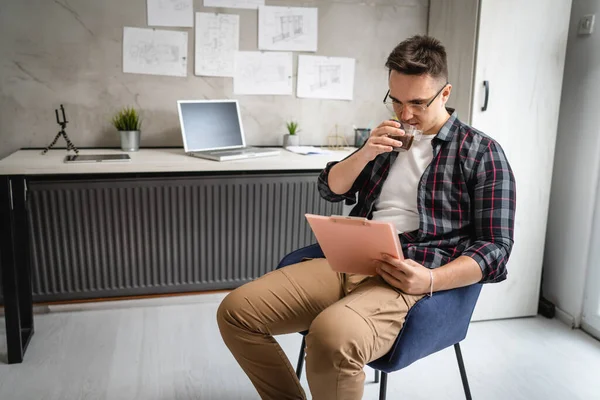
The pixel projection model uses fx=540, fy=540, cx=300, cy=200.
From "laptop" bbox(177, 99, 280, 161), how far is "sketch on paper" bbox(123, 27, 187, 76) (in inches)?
9.8

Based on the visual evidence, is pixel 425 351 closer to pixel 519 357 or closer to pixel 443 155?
pixel 443 155

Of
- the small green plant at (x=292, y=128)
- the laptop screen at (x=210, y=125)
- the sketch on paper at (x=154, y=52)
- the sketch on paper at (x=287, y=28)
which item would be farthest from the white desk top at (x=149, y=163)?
the sketch on paper at (x=287, y=28)

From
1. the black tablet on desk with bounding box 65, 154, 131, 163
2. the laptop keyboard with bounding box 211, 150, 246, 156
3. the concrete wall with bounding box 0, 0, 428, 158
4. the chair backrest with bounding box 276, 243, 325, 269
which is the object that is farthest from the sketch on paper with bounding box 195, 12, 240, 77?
the chair backrest with bounding box 276, 243, 325, 269

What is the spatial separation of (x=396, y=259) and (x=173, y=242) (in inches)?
60.2

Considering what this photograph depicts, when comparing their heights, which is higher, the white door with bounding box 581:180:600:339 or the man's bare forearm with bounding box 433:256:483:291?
the man's bare forearm with bounding box 433:256:483:291

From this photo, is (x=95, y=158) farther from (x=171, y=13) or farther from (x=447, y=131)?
(x=447, y=131)

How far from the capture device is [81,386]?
1948 millimetres

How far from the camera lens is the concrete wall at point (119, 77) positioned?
8.02ft

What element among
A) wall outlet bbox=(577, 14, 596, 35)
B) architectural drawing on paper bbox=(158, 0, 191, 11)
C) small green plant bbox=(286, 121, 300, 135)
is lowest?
small green plant bbox=(286, 121, 300, 135)

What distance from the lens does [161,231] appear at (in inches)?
103

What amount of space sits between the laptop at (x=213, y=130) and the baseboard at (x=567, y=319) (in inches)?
61.0

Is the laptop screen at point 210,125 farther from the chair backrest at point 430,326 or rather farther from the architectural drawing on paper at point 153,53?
the chair backrest at point 430,326

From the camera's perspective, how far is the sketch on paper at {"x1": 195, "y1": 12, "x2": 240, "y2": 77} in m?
2.61

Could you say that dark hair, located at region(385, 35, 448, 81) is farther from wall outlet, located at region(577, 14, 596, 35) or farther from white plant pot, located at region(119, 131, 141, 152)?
white plant pot, located at region(119, 131, 141, 152)
